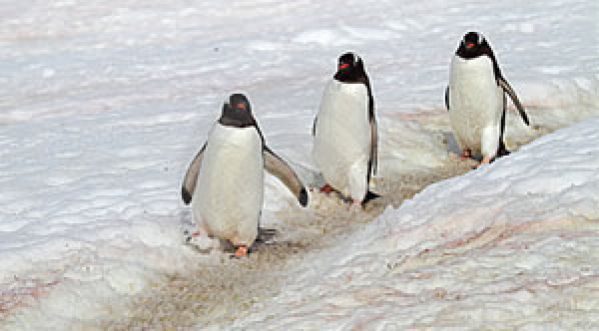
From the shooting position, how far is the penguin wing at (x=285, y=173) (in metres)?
6.01

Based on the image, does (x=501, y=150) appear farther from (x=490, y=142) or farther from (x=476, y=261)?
(x=476, y=261)

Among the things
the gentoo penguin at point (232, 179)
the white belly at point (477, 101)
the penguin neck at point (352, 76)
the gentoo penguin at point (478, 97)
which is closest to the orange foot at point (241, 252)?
the gentoo penguin at point (232, 179)

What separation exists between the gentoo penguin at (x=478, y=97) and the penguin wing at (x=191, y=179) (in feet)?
9.57

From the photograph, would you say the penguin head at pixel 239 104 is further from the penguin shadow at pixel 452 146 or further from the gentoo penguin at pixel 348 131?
the penguin shadow at pixel 452 146

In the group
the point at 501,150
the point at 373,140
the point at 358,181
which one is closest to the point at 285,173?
the point at 358,181

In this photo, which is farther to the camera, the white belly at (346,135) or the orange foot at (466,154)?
the orange foot at (466,154)

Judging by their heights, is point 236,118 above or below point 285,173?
above

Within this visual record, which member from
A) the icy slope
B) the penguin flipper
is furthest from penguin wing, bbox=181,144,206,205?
the penguin flipper

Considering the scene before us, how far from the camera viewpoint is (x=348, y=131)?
22.8ft

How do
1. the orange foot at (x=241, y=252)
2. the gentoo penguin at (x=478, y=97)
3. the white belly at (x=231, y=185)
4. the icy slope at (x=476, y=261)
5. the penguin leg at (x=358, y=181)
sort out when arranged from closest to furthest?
the icy slope at (x=476, y=261), the white belly at (x=231, y=185), the orange foot at (x=241, y=252), the penguin leg at (x=358, y=181), the gentoo penguin at (x=478, y=97)

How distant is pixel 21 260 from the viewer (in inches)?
209

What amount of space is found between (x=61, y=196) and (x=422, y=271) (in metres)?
3.47

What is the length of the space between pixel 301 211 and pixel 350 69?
1.10 meters

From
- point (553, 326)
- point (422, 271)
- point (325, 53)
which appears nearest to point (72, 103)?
point (325, 53)
